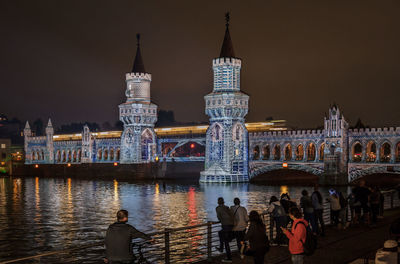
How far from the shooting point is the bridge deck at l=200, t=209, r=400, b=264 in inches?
589

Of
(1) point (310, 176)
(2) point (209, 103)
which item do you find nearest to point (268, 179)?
(1) point (310, 176)

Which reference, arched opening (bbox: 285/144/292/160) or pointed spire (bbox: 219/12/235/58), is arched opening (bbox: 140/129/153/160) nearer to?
pointed spire (bbox: 219/12/235/58)

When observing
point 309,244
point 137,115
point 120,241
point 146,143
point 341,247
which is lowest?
point 341,247

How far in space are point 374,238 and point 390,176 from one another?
68.2 metres

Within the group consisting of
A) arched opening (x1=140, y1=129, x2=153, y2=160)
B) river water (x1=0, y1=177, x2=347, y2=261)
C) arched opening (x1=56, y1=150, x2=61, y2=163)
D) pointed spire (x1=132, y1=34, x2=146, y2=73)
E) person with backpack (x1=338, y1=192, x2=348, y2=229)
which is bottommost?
river water (x1=0, y1=177, x2=347, y2=261)

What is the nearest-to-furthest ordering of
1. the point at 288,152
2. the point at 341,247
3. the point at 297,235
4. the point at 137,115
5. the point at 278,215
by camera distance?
1. the point at 297,235
2. the point at 341,247
3. the point at 278,215
4. the point at 288,152
5. the point at 137,115

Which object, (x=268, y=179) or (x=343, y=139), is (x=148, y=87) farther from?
(x=343, y=139)

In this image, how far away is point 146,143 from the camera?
92.9 meters

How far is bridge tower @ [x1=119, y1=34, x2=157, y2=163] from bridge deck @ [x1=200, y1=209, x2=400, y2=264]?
72.2 metres

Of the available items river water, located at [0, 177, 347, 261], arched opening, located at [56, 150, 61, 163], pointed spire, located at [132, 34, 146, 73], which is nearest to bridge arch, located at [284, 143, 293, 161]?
river water, located at [0, 177, 347, 261]

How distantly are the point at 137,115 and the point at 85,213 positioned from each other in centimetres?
4904

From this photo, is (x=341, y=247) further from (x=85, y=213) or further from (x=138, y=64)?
(x=138, y=64)

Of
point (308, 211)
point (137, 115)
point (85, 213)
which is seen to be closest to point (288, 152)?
point (137, 115)

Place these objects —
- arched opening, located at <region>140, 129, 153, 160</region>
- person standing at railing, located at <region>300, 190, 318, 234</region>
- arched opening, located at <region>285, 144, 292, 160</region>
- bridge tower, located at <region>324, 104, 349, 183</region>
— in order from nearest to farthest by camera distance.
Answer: person standing at railing, located at <region>300, 190, 318, 234</region>, bridge tower, located at <region>324, 104, 349, 183</region>, arched opening, located at <region>285, 144, 292, 160</region>, arched opening, located at <region>140, 129, 153, 160</region>
